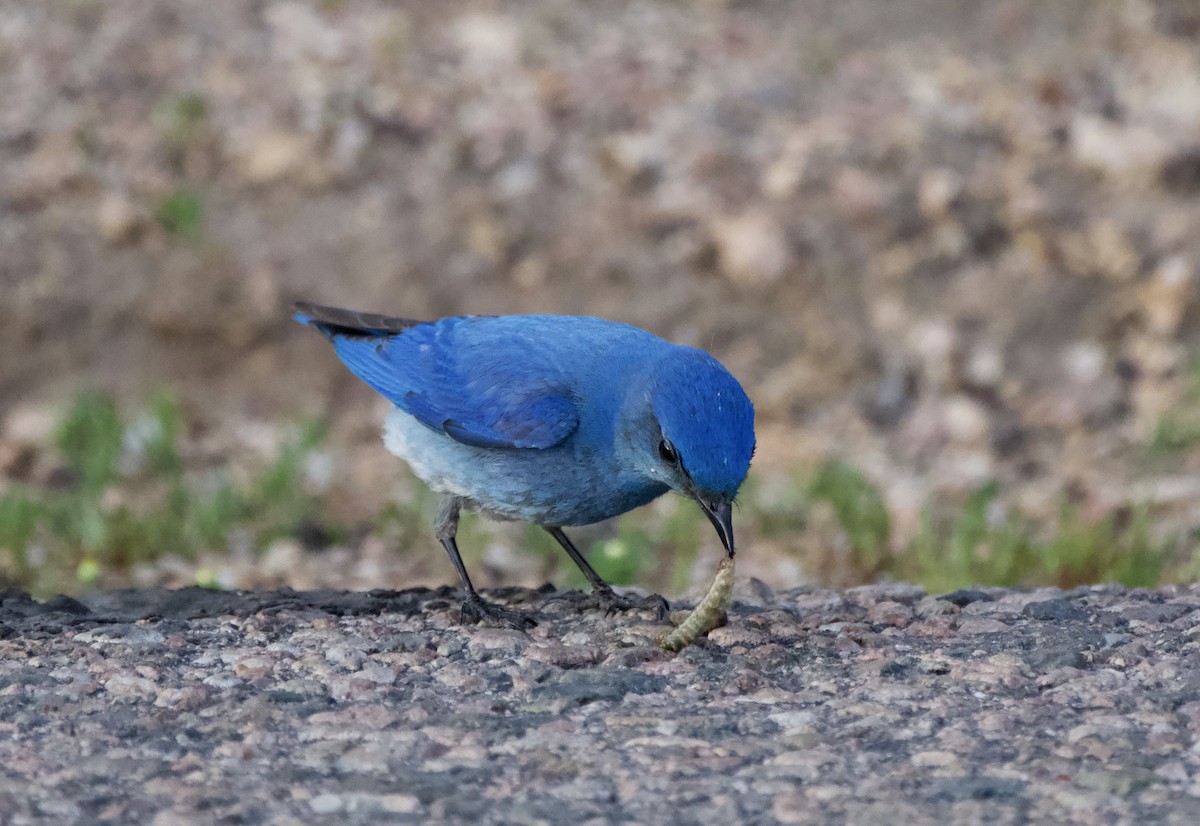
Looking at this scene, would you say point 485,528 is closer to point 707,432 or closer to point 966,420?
point 966,420

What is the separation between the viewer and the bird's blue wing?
387 cm

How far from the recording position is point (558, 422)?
3.84 m

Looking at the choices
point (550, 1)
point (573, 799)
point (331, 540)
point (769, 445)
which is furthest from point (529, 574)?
point (550, 1)

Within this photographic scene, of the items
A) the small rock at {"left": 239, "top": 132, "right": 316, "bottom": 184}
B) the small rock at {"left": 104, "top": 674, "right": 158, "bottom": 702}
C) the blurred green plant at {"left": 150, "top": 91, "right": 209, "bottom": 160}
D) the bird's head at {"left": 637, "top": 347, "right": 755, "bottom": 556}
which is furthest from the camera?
the blurred green plant at {"left": 150, "top": 91, "right": 209, "bottom": 160}

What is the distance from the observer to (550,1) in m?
7.96

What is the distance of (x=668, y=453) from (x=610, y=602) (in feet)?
1.99

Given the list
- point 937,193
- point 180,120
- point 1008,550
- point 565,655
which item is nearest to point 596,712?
point 565,655

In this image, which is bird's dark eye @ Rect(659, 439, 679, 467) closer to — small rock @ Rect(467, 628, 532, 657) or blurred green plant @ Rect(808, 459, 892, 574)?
small rock @ Rect(467, 628, 532, 657)

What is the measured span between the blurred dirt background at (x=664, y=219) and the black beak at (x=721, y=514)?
8.81 ft

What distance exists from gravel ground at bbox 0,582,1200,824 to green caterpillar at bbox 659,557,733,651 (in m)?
0.04

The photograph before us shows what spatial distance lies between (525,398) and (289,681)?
1039 millimetres

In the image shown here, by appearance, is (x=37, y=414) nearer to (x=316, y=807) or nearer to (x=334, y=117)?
(x=334, y=117)

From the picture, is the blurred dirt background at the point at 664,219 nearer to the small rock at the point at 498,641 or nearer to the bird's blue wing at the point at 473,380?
the bird's blue wing at the point at 473,380

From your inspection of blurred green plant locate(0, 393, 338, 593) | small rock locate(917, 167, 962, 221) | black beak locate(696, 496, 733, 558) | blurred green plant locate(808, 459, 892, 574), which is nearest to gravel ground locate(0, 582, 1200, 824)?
black beak locate(696, 496, 733, 558)
